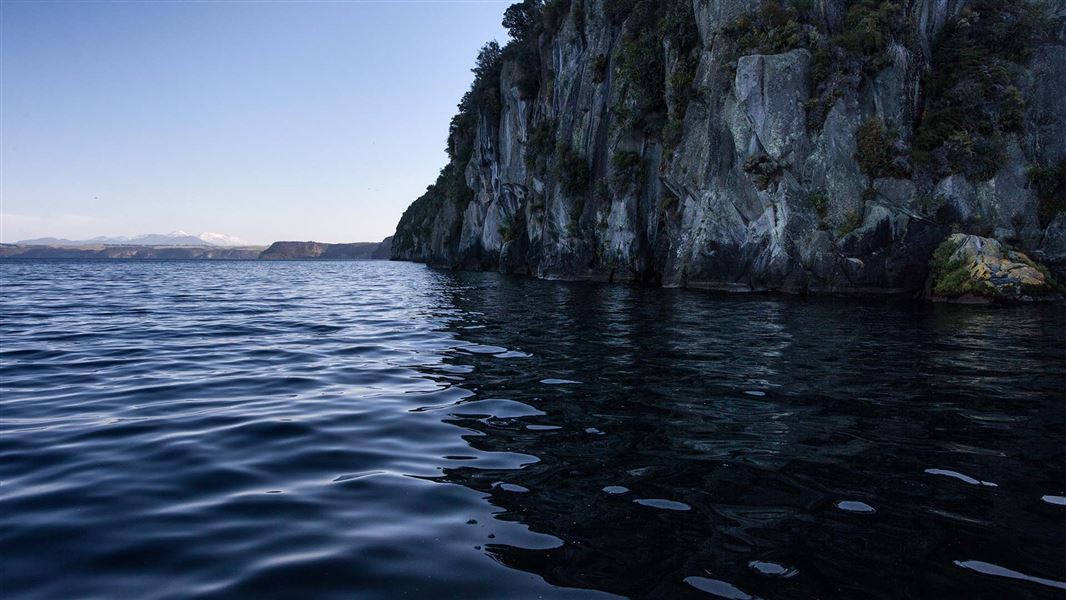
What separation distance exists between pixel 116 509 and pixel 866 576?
5354 mm

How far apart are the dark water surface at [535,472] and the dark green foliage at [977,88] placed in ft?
63.0

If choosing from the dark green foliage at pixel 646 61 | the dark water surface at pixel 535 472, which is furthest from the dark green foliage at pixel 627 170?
the dark water surface at pixel 535 472

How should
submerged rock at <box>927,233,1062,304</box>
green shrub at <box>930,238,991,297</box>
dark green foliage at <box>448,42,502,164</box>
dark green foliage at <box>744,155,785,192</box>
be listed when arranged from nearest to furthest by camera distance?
submerged rock at <box>927,233,1062,304</box> → green shrub at <box>930,238,991,297</box> → dark green foliage at <box>744,155,785,192</box> → dark green foliage at <box>448,42,502,164</box>

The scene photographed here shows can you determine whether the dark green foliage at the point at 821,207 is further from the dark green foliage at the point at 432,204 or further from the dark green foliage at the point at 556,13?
the dark green foliage at the point at 432,204

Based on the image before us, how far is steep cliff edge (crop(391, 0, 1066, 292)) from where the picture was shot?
2605cm

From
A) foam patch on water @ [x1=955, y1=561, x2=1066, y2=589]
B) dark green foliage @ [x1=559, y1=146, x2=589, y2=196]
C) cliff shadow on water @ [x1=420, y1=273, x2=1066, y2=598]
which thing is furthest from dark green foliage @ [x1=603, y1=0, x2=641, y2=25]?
foam patch on water @ [x1=955, y1=561, x2=1066, y2=589]

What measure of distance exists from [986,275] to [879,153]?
736 cm

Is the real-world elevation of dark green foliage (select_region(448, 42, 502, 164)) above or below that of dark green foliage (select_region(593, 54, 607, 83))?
above

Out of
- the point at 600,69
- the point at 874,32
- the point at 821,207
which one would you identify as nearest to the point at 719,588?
the point at 821,207

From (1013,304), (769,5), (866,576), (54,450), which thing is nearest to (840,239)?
(1013,304)

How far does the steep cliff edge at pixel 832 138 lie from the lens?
26047 mm

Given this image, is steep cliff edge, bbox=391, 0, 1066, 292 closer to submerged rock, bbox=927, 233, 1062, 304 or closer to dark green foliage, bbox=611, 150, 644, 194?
dark green foliage, bbox=611, 150, 644, 194

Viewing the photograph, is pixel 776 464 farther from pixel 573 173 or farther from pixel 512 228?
pixel 512 228

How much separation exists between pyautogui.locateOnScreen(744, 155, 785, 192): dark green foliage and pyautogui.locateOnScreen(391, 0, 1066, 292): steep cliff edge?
0.26 ft
